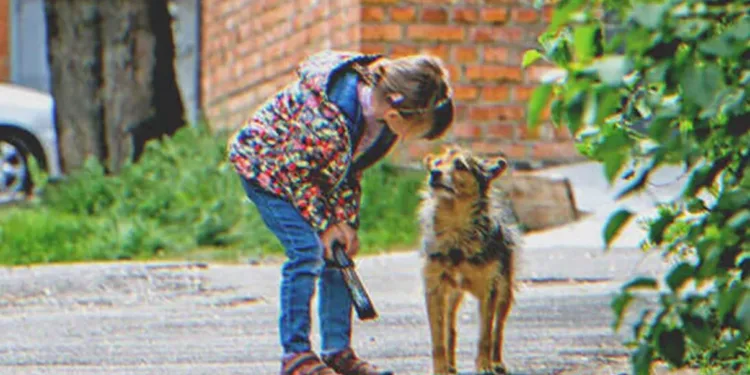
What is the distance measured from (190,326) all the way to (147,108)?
6.09 meters

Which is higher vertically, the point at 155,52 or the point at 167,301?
the point at 155,52

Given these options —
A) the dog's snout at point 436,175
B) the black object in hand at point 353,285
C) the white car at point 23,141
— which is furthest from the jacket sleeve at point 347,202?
the white car at point 23,141

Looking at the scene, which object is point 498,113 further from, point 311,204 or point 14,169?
point 311,204

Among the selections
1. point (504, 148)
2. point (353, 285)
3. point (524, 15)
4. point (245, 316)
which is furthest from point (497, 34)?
point (353, 285)

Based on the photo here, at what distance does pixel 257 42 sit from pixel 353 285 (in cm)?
934

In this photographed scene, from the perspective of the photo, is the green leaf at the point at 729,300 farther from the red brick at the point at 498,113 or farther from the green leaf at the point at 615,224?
the red brick at the point at 498,113

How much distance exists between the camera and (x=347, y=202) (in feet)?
18.3

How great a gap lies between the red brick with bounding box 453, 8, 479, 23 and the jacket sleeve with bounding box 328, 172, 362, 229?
22.4ft

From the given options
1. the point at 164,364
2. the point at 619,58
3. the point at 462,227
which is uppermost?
the point at 619,58

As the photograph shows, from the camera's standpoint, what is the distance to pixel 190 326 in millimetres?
7457

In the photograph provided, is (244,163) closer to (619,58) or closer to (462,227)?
(462,227)

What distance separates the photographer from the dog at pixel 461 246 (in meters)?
5.73

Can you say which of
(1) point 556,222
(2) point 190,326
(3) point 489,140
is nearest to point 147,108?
(3) point 489,140

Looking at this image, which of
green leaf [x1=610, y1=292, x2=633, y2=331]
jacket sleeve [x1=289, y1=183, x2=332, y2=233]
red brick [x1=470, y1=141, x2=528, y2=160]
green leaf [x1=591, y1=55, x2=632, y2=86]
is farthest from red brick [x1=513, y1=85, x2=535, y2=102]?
green leaf [x1=591, y1=55, x2=632, y2=86]
